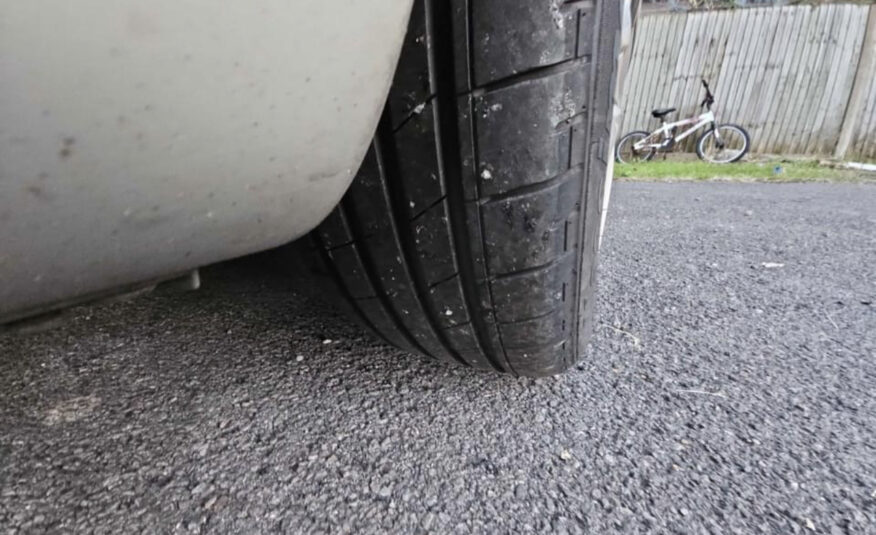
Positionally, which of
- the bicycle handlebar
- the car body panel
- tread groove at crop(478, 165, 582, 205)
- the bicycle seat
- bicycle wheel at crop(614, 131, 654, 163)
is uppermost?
the car body panel

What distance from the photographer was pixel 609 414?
2.57 feet

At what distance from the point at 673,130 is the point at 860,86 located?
1576mm

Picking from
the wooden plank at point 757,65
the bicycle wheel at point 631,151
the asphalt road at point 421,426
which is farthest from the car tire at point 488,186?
the wooden plank at point 757,65

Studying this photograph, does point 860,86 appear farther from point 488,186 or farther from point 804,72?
point 488,186

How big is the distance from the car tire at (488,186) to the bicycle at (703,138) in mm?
4912

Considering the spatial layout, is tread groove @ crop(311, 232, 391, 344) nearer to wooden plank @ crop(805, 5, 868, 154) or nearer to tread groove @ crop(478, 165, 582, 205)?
tread groove @ crop(478, 165, 582, 205)

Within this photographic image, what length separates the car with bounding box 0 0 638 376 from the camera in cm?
32

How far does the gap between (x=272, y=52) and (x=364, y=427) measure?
0.54 meters

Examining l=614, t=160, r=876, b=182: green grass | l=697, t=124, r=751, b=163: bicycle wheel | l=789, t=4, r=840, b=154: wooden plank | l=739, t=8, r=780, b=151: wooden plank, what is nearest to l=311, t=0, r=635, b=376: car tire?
l=614, t=160, r=876, b=182: green grass

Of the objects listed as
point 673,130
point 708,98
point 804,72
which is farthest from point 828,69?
point 673,130

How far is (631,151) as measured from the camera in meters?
5.48

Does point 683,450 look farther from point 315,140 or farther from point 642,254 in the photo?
point 642,254

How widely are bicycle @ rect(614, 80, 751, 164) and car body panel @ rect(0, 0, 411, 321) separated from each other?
5.17 meters

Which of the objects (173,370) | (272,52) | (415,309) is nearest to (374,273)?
(415,309)
